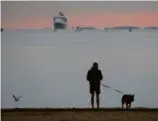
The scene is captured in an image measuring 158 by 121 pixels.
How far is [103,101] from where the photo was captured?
62.5ft

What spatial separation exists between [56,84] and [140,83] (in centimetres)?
370

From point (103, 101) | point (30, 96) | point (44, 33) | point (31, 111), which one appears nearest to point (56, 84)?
point (30, 96)

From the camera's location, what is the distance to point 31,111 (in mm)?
11594

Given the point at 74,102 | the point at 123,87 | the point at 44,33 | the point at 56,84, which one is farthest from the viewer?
the point at 44,33
